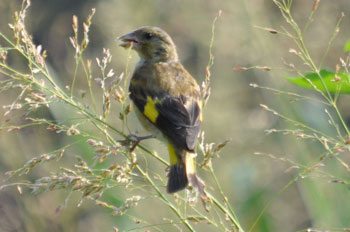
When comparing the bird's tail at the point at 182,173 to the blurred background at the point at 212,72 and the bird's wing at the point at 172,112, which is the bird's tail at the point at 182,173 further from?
the blurred background at the point at 212,72

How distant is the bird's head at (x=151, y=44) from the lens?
13.8 ft

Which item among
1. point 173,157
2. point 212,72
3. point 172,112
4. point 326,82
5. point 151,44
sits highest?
point 326,82

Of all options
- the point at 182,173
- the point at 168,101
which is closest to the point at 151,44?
the point at 168,101

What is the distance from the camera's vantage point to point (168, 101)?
11.4 feet

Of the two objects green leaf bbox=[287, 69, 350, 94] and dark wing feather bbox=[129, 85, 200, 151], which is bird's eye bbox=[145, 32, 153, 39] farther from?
green leaf bbox=[287, 69, 350, 94]

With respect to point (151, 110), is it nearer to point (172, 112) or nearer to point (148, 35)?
point (172, 112)

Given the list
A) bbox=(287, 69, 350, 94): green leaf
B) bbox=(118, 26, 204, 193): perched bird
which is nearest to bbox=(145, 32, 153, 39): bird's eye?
bbox=(118, 26, 204, 193): perched bird

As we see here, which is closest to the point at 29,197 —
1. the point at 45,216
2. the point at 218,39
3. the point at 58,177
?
the point at 45,216

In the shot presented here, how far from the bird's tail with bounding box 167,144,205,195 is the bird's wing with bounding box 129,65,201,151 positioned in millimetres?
55

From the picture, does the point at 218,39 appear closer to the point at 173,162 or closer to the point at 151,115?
the point at 151,115

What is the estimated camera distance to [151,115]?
11.3 ft

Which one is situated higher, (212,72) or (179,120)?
(179,120)

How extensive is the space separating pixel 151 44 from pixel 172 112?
1.00 metres

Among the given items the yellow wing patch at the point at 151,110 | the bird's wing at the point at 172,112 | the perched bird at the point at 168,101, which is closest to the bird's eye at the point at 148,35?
the perched bird at the point at 168,101
